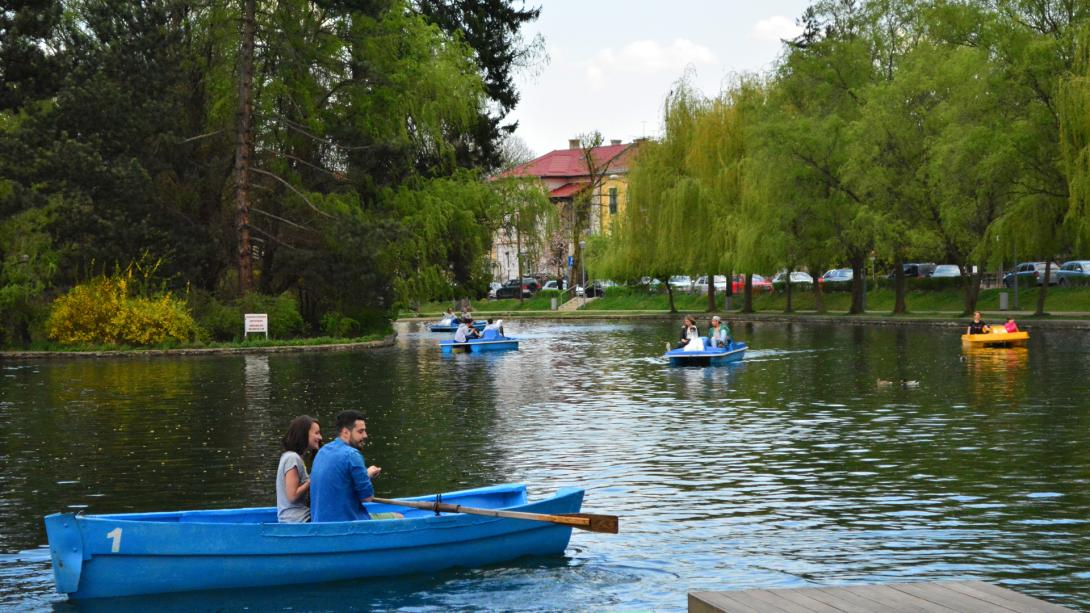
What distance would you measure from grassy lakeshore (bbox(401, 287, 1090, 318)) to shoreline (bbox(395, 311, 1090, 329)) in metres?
0.73

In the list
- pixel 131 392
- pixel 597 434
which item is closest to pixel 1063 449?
pixel 597 434

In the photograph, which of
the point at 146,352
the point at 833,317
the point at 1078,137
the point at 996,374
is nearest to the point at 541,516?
the point at 996,374

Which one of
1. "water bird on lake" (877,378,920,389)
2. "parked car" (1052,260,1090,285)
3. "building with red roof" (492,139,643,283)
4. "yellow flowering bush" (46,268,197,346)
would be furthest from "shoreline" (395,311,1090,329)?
"building with red roof" (492,139,643,283)

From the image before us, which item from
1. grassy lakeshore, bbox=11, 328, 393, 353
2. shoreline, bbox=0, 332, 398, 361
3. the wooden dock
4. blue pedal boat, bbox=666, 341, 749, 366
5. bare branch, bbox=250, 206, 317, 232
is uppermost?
bare branch, bbox=250, 206, 317, 232

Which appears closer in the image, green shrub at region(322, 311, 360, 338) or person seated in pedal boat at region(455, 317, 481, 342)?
person seated in pedal boat at region(455, 317, 481, 342)

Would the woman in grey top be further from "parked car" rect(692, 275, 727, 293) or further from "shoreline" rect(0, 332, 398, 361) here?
"parked car" rect(692, 275, 727, 293)

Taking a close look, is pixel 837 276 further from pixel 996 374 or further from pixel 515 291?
pixel 996 374

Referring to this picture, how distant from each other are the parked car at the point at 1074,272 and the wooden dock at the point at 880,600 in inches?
2568

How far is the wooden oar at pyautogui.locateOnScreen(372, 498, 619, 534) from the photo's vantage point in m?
12.8

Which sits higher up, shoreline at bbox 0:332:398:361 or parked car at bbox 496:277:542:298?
parked car at bbox 496:277:542:298

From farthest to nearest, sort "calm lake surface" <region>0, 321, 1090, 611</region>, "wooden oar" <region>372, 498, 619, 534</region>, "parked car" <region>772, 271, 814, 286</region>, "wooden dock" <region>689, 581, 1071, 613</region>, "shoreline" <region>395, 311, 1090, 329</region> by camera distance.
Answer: "parked car" <region>772, 271, 814, 286</region>, "shoreline" <region>395, 311, 1090, 329</region>, "wooden oar" <region>372, 498, 619, 534</region>, "calm lake surface" <region>0, 321, 1090, 611</region>, "wooden dock" <region>689, 581, 1071, 613</region>

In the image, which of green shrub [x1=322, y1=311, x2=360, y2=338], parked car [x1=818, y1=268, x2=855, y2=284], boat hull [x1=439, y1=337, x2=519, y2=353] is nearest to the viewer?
boat hull [x1=439, y1=337, x2=519, y2=353]

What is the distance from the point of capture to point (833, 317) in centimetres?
6825

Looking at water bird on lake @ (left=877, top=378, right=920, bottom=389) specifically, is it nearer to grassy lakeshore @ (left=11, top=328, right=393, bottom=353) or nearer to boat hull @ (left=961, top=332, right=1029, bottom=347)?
boat hull @ (left=961, top=332, right=1029, bottom=347)
